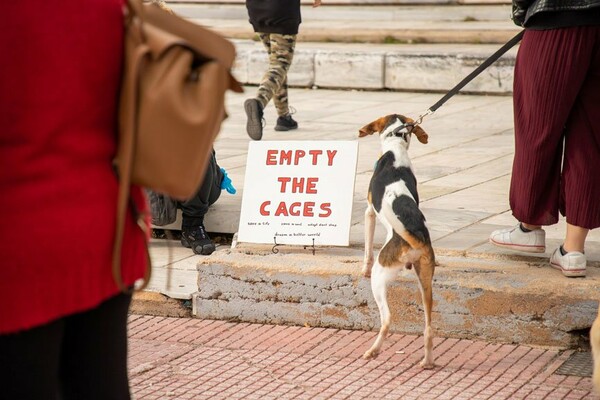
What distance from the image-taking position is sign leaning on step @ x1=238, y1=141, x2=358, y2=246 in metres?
5.50

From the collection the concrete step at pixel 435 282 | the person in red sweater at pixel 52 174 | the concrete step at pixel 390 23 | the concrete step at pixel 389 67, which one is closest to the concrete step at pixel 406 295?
the concrete step at pixel 435 282

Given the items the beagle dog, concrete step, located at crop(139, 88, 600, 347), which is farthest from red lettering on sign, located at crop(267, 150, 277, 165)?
the beagle dog

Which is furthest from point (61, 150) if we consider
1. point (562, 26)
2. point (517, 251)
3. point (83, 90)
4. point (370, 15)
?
point (370, 15)

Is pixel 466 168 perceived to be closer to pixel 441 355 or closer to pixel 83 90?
pixel 441 355

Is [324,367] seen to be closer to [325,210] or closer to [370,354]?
[370,354]

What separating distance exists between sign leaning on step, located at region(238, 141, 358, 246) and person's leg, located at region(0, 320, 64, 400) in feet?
10.3

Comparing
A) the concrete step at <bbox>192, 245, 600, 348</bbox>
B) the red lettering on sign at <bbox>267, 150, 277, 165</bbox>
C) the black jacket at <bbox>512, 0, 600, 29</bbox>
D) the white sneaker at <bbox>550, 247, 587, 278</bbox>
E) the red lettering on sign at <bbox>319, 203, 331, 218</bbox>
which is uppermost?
the black jacket at <bbox>512, 0, 600, 29</bbox>

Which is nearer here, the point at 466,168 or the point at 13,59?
the point at 13,59

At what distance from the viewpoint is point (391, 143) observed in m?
4.96

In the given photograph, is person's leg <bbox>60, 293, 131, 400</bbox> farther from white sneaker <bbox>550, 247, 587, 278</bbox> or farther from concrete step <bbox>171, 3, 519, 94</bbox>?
concrete step <bbox>171, 3, 519, 94</bbox>

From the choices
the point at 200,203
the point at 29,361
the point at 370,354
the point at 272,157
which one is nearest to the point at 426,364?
the point at 370,354

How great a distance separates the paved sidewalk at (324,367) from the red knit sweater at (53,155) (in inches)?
89.7

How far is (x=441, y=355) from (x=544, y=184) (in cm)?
95

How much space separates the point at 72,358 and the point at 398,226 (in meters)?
2.32
